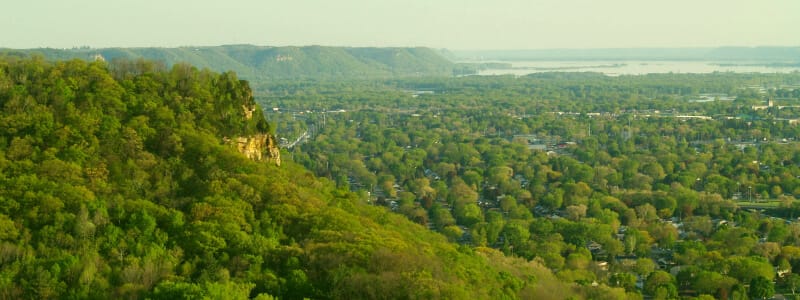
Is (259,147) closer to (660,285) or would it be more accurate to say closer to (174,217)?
(174,217)

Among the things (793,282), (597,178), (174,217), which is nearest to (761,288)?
(793,282)

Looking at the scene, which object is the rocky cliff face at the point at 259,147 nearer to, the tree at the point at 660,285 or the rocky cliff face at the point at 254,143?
the rocky cliff face at the point at 254,143

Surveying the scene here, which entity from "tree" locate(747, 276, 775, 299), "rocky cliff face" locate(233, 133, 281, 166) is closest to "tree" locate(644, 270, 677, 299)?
"tree" locate(747, 276, 775, 299)

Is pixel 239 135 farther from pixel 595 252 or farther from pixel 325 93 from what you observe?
pixel 325 93

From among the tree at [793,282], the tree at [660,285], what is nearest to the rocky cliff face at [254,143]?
the tree at [660,285]

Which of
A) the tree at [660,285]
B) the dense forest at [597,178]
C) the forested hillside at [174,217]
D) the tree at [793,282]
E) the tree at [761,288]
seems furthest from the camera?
the dense forest at [597,178]

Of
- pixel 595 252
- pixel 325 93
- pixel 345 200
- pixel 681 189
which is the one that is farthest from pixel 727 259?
pixel 325 93
